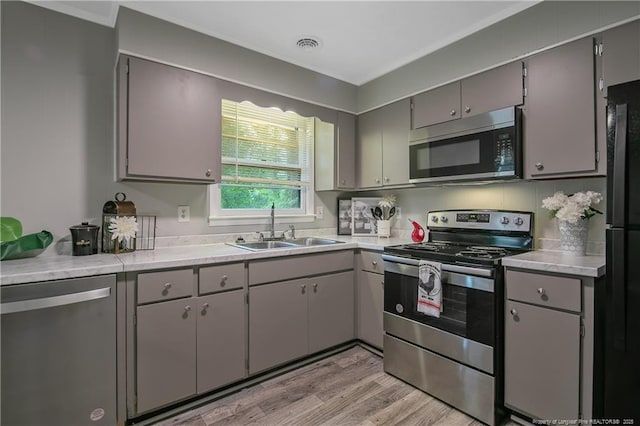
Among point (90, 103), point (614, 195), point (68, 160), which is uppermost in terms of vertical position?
point (90, 103)

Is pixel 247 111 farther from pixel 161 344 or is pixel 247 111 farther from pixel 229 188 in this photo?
pixel 161 344

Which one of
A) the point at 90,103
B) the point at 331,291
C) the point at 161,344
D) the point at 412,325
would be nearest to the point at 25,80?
the point at 90,103

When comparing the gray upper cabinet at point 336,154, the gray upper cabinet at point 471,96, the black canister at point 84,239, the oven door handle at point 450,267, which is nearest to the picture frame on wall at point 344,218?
the gray upper cabinet at point 336,154

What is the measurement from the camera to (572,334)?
156 centimetres

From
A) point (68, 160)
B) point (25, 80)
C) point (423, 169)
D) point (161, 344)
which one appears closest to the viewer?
point (161, 344)

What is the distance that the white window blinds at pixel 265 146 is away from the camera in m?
2.77

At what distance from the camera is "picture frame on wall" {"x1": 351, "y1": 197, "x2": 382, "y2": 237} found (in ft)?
10.6

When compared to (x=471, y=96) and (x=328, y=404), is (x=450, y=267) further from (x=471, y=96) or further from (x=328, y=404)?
(x=471, y=96)

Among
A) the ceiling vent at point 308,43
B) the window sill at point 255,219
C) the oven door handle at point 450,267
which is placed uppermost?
the ceiling vent at point 308,43

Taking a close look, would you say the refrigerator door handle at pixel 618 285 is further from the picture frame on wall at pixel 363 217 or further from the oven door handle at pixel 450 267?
the picture frame on wall at pixel 363 217

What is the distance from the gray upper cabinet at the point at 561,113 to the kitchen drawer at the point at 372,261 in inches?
46.4

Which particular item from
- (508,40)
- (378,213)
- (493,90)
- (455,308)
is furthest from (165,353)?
(508,40)

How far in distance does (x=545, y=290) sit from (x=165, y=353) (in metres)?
2.10

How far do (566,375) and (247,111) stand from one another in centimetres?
285
